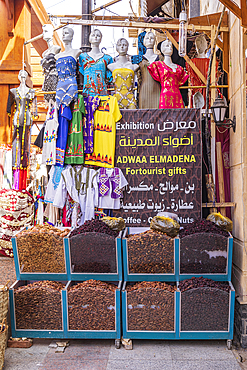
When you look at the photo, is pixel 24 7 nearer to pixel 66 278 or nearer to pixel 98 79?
pixel 98 79

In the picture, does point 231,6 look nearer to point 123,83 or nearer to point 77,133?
point 123,83

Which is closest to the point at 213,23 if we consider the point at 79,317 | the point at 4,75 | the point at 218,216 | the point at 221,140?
the point at 221,140

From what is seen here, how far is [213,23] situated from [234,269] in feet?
9.30

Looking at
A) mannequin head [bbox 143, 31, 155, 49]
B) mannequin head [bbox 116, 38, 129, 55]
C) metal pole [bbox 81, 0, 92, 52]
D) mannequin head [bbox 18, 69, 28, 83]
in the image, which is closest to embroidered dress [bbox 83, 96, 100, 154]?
mannequin head [bbox 116, 38, 129, 55]

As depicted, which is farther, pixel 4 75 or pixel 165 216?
pixel 4 75

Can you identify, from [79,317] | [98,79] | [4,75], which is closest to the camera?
[79,317]

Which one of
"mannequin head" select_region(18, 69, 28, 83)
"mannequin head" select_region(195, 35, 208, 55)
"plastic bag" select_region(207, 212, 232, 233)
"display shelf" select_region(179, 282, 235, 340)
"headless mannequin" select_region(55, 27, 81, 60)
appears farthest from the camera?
"mannequin head" select_region(18, 69, 28, 83)

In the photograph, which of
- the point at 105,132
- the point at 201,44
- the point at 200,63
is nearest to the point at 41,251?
the point at 105,132

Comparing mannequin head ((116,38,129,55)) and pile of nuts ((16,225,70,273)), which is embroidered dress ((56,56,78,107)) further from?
pile of nuts ((16,225,70,273))

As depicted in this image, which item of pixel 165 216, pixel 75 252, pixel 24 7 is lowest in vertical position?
pixel 75 252

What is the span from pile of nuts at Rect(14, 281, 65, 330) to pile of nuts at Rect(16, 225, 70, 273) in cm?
22

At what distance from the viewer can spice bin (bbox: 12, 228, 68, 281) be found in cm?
362

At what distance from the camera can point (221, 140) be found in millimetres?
4203

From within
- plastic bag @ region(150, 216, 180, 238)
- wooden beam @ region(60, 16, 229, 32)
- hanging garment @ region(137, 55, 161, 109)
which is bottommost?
plastic bag @ region(150, 216, 180, 238)
